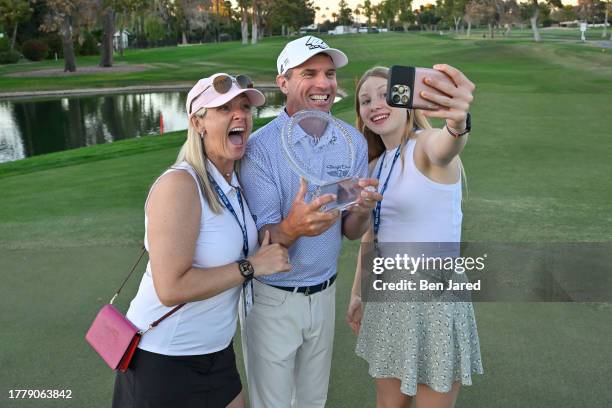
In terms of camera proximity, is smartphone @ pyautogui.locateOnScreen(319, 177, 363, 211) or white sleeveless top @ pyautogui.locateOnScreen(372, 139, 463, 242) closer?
smartphone @ pyautogui.locateOnScreen(319, 177, 363, 211)

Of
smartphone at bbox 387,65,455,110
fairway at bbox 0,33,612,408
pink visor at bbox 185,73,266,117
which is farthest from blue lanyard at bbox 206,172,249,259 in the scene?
fairway at bbox 0,33,612,408

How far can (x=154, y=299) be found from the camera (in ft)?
7.48

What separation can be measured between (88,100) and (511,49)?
24379 millimetres

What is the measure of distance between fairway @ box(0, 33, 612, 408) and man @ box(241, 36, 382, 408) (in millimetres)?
515

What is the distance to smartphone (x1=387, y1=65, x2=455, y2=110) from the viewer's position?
1939mm

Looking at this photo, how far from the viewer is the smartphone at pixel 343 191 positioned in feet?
7.13

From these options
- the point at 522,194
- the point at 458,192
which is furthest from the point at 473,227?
the point at 458,192

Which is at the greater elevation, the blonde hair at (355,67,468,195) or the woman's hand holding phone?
the woman's hand holding phone

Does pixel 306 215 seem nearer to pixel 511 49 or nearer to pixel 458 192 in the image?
pixel 458 192

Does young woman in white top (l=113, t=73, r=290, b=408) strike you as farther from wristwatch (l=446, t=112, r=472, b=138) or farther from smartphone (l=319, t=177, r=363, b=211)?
wristwatch (l=446, t=112, r=472, b=138)

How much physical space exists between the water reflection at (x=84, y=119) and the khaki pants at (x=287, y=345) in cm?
1287

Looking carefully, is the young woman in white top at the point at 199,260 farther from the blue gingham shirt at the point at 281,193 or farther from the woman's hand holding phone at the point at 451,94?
the woman's hand holding phone at the point at 451,94

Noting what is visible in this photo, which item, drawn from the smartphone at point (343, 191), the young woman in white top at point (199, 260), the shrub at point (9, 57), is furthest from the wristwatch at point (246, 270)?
the shrub at point (9, 57)

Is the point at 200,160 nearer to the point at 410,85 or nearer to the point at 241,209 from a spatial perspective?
the point at 241,209
